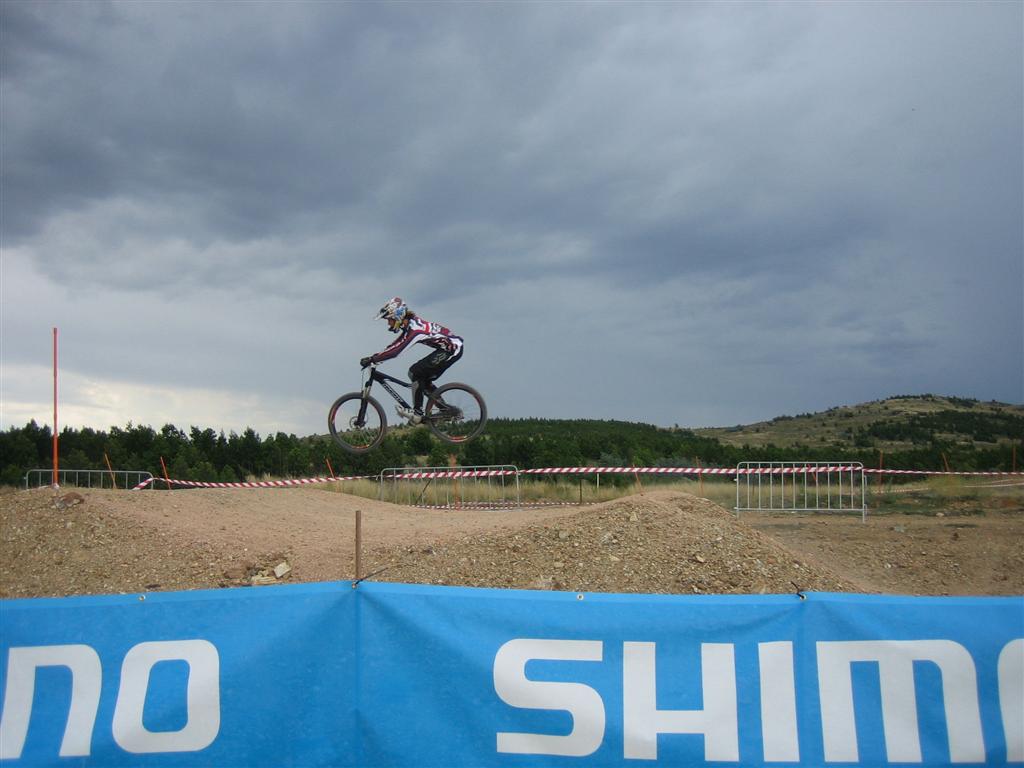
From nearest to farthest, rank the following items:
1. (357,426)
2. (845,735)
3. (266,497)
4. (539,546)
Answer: (845,735)
(539,546)
(357,426)
(266,497)

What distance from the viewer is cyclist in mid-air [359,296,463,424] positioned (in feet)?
40.1

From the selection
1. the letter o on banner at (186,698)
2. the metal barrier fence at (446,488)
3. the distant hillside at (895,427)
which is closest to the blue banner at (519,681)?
the letter o on banner at (186,698)

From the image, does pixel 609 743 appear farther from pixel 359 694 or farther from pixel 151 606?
pixel 151 606

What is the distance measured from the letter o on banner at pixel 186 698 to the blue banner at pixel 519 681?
0.03 feet

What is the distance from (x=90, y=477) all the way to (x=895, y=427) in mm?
Answer: 62570

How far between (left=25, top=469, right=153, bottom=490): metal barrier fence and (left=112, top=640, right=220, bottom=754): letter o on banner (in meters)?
23.2

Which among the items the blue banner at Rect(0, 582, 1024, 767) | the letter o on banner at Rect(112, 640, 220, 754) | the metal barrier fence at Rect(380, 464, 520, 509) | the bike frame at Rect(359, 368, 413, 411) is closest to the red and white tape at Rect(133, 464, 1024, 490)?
the metal barrier fence at Rect(380, 464, 520, 509)

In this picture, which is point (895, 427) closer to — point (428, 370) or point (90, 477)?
point (90, 477)

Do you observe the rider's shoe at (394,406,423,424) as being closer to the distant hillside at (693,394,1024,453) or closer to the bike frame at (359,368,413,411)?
the bike frame at (359,368,413,411)

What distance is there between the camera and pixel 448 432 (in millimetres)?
13516

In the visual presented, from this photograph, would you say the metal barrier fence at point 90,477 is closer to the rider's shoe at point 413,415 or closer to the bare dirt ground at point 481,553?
the bare dirt ground at point 481,553

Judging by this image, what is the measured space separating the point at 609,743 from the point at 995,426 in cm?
7852

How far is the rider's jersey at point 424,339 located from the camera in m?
12.5

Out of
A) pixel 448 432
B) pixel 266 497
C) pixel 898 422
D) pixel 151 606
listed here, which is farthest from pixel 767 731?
pixel 898 422
